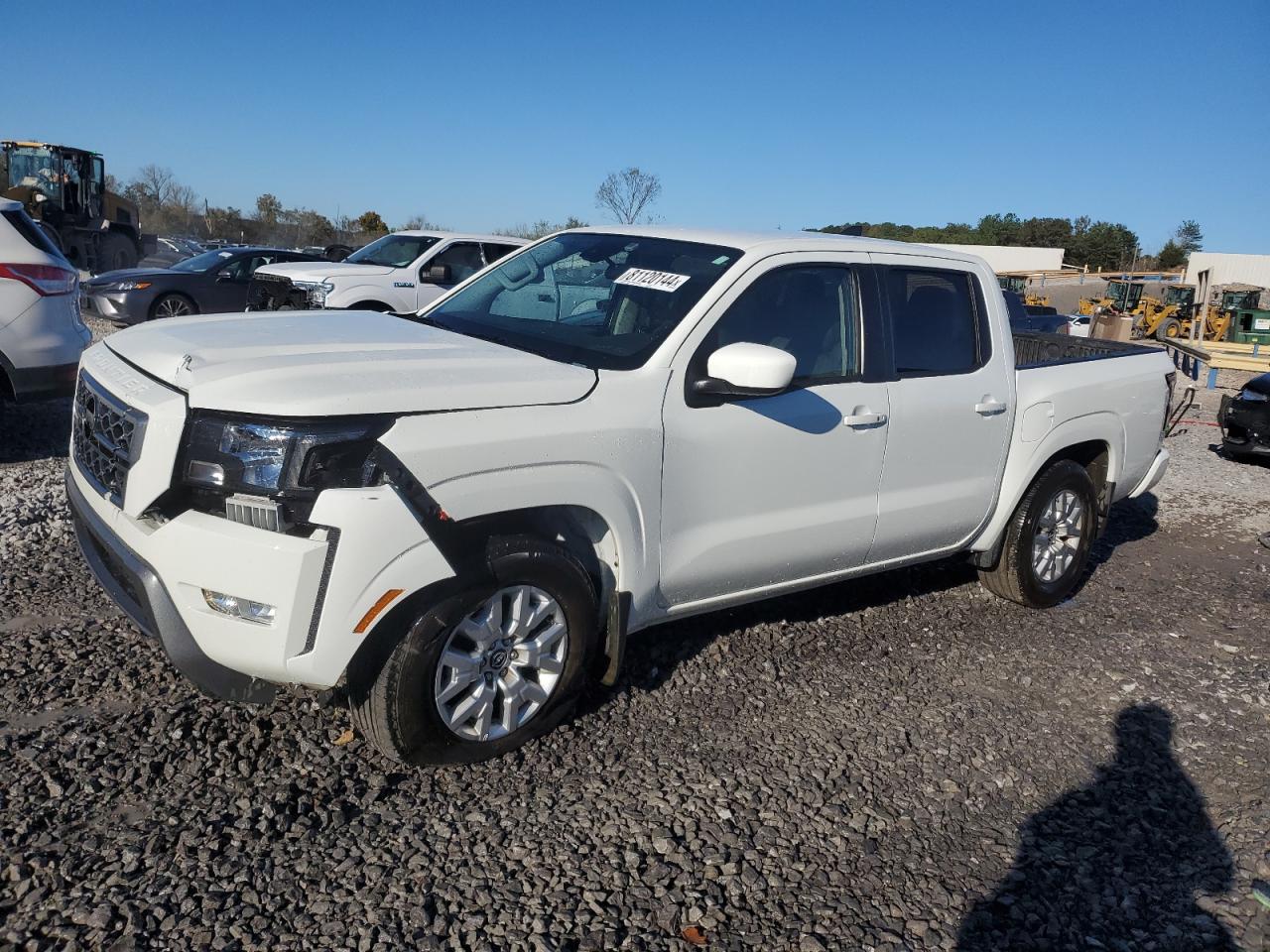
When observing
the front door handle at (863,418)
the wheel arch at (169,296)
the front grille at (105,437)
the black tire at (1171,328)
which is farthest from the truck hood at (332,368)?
the black tire at (1171,328)

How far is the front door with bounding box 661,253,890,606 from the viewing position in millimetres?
3787

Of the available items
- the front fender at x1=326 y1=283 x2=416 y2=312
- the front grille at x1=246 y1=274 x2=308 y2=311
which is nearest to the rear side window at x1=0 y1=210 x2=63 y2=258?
the front fender at x1=326 y1=283 x2=416 y2=312

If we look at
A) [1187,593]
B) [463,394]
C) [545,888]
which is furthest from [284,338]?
[1187,593]

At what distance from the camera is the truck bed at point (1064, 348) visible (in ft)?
19.9

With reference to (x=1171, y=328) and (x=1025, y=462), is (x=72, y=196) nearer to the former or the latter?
(x=1025, y=462)

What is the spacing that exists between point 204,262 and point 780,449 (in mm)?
14625

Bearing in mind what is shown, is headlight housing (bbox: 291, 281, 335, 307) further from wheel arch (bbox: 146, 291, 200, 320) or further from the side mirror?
the side mirror

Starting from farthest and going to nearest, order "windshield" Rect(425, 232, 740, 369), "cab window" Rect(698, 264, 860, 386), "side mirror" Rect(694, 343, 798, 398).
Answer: "cab window" Rect(698, 264, 860, 386)
"windshield" Rect(425, 232, 740, 369)
"side mirror" Rect(694, 343, 798, 398)

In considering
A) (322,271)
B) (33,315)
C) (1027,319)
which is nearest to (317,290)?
→ (322,271)

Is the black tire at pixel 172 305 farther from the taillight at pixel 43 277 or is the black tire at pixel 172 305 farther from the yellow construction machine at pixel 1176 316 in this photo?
the yellow construction machine at pixel 1176 316

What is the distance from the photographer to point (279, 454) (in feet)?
9.66

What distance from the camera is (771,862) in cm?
317

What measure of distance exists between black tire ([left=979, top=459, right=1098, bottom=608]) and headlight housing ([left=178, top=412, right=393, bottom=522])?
3.59m

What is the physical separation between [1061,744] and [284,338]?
337 cm
